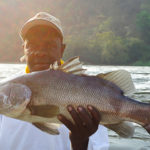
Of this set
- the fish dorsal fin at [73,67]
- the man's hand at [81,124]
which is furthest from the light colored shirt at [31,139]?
the fish dorsal fin at [73,67]

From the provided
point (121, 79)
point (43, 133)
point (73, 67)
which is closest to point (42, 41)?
point (43, 133)

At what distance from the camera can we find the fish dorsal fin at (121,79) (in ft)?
7.71

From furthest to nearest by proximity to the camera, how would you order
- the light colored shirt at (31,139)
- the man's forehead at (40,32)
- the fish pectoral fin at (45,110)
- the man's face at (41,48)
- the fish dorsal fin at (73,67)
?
1. the man's forehead at (40,32)
2. the man's face at (41,48)
3. the light colored shirt at (31,139)
4. the fish dorsal fin at (73,67)
5. the fish pectoral fin at (45,110)

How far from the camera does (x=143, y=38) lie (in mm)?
63281

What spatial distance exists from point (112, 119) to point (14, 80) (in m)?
0.85

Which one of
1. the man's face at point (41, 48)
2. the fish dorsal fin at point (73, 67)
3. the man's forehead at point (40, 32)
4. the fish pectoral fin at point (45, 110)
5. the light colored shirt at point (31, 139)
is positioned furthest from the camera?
the man's forehead at point (40, 32)

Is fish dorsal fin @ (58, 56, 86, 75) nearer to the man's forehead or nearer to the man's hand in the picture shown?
the man's hand

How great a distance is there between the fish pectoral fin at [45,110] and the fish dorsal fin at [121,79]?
1.62 ft

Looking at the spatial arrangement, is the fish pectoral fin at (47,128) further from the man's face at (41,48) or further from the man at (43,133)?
the man's face at (41,48)

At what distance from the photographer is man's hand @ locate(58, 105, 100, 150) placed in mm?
2199

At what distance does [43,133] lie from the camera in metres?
2.98

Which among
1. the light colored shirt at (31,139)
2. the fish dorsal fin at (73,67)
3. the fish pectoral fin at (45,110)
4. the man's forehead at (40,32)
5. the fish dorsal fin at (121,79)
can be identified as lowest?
the light colored shirt at (31,139)

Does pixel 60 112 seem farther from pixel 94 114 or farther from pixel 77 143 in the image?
pixel 77 143

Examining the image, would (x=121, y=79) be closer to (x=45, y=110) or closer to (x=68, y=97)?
(x=68, y=97)
